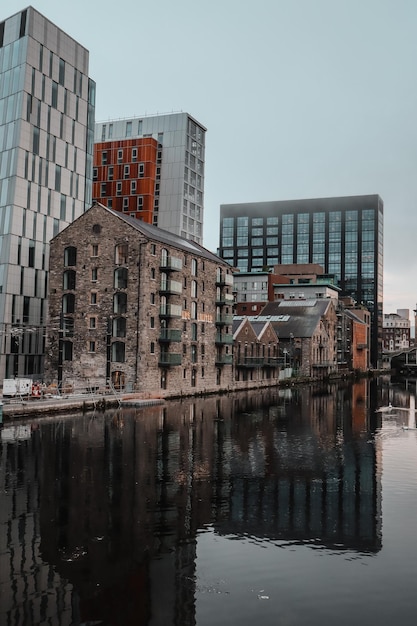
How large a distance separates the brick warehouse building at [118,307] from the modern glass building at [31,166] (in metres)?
8.14

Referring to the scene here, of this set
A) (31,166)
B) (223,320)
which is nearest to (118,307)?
(223,320)

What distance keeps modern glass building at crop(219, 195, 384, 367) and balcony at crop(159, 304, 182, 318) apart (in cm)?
11231

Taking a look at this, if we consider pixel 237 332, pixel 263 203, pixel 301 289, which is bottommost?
pixel 237 332

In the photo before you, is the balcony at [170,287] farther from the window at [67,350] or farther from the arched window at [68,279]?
the window at [67,350]

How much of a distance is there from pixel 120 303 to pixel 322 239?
12644 cm

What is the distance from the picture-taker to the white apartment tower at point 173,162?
120375 mm

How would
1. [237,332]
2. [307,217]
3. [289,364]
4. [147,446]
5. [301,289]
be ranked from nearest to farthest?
[147,446] → [237,332] → [289,364] → [301,289] → [307,217]

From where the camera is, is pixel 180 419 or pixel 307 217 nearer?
pixel 180 419

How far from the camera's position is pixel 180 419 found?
155ft

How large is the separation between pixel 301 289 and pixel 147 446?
103458 mm

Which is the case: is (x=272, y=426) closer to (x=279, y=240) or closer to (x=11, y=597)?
(x=11, y=597)

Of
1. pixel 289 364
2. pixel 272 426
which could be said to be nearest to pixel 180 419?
pixel 272 426

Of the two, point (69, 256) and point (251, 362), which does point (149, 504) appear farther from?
point (251, 362)

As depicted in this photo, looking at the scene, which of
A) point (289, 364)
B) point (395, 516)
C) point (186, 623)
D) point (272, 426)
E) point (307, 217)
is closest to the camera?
point (186, 623)
